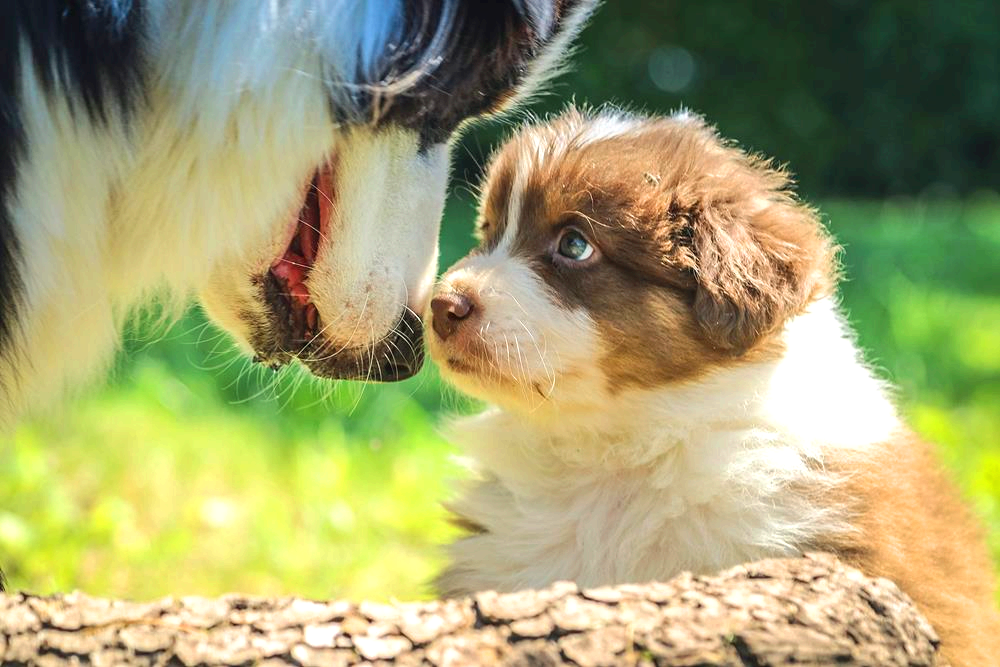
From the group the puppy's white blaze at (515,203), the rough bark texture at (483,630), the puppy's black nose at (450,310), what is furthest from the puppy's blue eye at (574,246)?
the rough bark texture at (483,630)

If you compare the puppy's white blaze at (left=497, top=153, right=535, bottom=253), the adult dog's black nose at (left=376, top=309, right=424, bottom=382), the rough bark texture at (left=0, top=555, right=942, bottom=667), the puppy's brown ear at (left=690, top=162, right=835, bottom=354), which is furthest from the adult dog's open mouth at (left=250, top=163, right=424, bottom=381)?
the rough bark texture at (left=0, top=555, right=942, bottom=667)

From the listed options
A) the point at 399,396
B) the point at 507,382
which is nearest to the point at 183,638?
the point at 507,382

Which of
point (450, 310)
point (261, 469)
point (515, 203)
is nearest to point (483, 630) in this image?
point (450, 310)

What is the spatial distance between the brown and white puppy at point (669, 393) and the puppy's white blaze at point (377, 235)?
101 millimetres

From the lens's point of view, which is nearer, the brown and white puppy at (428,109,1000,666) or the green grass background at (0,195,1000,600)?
the brown and white puppy at (428,109,1000,666)

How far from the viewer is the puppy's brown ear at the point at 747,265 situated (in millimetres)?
2391

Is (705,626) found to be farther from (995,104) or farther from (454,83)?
(995,104)

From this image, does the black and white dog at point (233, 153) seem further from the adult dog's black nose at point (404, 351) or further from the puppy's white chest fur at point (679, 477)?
the puppy's white chest fur at point (679, 477)

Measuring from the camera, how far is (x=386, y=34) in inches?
85.6

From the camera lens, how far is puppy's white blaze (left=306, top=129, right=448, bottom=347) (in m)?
2.33

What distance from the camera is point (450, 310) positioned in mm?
2447

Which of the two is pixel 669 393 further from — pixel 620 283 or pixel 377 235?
pixel 377 235

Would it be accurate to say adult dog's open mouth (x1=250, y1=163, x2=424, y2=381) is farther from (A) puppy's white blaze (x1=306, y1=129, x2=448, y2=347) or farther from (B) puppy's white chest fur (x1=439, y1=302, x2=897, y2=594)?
(B) puppy's white chest fur (x1=439, y1=302, x2=897, y2=594)

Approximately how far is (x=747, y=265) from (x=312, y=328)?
89 centimetres
